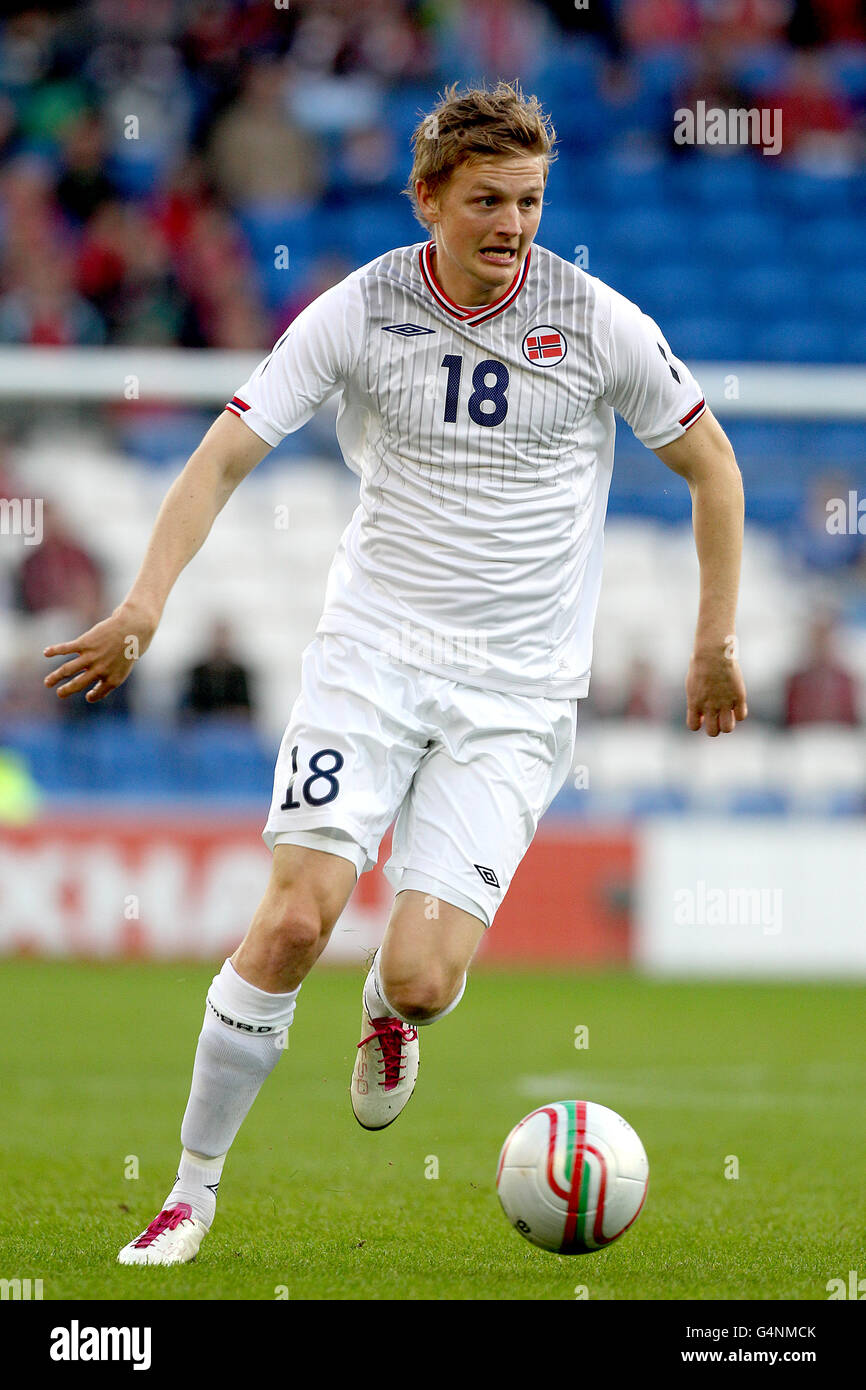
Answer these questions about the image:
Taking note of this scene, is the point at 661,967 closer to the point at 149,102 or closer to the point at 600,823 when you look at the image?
the point at 600,823

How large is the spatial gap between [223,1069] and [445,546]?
127cm

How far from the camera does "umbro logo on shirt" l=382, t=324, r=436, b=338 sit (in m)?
4.36

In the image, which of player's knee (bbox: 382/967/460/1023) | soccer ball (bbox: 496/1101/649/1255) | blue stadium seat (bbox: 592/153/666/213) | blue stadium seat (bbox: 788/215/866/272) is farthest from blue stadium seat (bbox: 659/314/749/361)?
soccer ball (bbox: 496/1101/649/1255)

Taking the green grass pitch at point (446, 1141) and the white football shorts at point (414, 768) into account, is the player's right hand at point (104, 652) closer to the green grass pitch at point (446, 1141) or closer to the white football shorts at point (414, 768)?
the white football shorts at point (414, 768)

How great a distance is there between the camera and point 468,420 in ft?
14.3

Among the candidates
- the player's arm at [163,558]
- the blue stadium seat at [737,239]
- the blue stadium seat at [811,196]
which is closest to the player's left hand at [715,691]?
the player's arm at [163,558]

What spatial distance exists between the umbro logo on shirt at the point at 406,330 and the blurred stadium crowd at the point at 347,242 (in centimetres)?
697

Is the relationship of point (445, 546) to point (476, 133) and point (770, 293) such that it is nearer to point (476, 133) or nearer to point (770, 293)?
point (476, 133)

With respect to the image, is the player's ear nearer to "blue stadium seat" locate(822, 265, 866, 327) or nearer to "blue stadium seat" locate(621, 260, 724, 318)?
"blue stadium seat" locate(621, 260, 724, 318)

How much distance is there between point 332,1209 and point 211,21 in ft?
43.0

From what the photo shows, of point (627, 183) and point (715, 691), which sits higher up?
point (627, 183)

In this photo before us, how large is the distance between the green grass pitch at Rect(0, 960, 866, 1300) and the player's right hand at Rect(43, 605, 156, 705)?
1.19 meters

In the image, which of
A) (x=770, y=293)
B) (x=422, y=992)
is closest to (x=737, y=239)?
(x=770, y=293)

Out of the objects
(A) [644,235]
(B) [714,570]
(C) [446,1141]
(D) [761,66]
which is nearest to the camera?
(B) [714,570]
